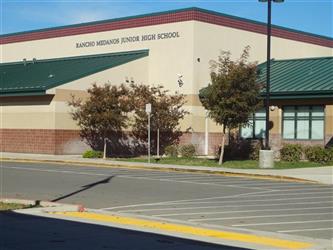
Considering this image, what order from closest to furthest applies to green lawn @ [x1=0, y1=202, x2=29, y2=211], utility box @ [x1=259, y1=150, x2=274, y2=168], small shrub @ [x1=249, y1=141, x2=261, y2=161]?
green lawn @ [x1=0, y1=202, x2=29, y2=211], utility box @ [x1=259, y1=150, x2=274, y2=168], small shrub @ [x1=249, y1=141, x2=261, y2=161]

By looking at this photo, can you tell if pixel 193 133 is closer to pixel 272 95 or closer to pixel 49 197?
pixel 272 95

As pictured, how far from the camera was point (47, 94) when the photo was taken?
37.9m

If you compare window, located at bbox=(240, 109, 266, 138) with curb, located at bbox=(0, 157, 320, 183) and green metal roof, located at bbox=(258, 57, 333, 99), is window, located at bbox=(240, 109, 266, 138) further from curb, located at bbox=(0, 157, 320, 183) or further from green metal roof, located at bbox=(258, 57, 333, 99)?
curb, located at bbox=(0, 157, 320, 183)

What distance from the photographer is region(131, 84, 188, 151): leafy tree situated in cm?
3716

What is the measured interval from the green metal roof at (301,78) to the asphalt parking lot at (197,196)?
1147 centimetres

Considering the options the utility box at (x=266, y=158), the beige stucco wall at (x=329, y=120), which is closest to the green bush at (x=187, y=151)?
the beige stucco wall at (x=329, y=120)

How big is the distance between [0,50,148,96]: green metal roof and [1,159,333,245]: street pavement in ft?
47.0

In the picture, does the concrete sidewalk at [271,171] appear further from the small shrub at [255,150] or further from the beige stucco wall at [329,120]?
the small shrub at [255,150]

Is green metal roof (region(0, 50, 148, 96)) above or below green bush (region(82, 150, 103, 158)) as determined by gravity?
above

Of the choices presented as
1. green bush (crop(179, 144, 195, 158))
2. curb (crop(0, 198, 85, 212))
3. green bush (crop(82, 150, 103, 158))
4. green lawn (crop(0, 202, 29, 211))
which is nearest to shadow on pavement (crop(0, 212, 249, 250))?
Answer: green lawn (crop(0, 202, 29, 211))

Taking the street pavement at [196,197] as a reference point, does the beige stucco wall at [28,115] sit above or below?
above

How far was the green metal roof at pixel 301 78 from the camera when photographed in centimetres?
3466

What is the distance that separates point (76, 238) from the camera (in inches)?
388

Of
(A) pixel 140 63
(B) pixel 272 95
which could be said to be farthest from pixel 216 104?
(A) pixel 140 63
